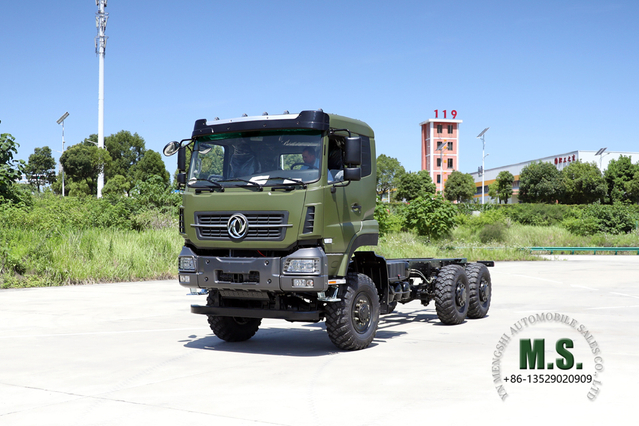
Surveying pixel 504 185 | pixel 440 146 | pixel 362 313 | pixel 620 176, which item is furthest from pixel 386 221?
pixel 440 146

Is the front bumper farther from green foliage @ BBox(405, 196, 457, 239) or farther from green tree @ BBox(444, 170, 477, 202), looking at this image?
green tree @ BBox(444, 170, 477, 202)

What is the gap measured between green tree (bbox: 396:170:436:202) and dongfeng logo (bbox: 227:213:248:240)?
86436 mm

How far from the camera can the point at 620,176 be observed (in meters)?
86.4

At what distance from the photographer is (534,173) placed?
89.8 metres

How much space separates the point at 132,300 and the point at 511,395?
1045 centimetres

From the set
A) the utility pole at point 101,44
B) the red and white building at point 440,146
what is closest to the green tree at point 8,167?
the utility pole at point 101,44

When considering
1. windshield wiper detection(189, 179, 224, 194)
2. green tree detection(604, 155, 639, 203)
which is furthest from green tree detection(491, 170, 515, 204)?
windshield wiper detection(189, 179, 224, 194)

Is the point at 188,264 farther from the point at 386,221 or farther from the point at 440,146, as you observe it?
the point at 440,146

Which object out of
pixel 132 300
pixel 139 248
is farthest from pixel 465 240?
pixel 132 300

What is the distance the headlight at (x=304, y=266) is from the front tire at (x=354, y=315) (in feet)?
2.54

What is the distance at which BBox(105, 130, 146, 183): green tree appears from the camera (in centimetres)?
8906

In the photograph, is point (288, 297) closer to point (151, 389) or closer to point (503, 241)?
point (151, 389)

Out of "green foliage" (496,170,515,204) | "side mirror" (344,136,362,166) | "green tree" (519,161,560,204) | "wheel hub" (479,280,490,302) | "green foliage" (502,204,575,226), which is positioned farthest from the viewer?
"green foliage" (496,170,515,204)

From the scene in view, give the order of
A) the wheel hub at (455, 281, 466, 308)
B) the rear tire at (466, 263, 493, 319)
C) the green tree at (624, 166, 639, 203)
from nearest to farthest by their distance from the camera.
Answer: the wheel hub at (455, 281, 466, 308)
the rear tire at (466, 263, 493, 319)
the green tree at (624, 166, 639, 203)
